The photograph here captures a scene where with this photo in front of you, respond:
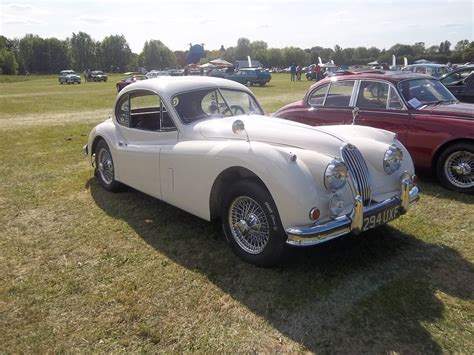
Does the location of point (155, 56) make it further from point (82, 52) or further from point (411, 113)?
point (411, 113)

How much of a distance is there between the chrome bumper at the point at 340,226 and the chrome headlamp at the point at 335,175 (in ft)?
0.67

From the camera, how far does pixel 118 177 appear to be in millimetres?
5641

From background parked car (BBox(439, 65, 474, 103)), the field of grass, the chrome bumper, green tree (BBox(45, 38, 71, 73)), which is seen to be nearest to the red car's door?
the field of grass

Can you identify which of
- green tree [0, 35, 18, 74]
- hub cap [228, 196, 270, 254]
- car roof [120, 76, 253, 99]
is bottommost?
hub cap [228, 196, 270, 254]

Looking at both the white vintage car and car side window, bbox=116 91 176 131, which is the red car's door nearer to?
the white vintage car

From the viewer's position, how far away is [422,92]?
6.62 meters

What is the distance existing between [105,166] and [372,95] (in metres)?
4.56

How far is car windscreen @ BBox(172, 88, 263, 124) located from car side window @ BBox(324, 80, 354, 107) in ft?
7.72

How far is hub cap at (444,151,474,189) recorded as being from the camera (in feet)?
18.9

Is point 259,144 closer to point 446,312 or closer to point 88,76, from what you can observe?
point 446,312

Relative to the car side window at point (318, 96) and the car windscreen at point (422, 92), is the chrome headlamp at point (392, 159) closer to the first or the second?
the car windscreen at point (422, 92)

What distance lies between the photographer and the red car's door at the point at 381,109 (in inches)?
249

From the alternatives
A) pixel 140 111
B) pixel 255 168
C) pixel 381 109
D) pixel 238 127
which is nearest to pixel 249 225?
pixel 255 168

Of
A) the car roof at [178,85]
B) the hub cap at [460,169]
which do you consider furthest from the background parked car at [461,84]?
the car roof at [178,85]
